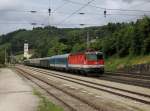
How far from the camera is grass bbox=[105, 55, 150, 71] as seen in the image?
190 feet

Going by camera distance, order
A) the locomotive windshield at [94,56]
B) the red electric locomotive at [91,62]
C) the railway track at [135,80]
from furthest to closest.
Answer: the locomotive windshield at [94,56] → the red electric locomotive at [91,62] → the railway track at [135,80]

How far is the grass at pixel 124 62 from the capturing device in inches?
2274

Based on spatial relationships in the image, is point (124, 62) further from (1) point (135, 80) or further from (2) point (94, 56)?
(1) point (135, 80)

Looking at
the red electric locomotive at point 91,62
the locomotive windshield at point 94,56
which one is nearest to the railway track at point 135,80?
the red electric locomotive at point 91,62

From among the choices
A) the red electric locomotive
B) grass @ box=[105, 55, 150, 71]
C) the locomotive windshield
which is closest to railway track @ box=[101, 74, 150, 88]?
the red electric locomotive

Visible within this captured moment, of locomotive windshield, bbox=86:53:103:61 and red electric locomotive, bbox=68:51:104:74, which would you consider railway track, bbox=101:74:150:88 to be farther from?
locomotive windshield, bbox=86:53:103:61

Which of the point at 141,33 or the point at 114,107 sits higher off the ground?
the point at 141,33

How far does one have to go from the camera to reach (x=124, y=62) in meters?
62.4

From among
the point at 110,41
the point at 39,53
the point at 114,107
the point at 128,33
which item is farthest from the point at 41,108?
the point at 39,53

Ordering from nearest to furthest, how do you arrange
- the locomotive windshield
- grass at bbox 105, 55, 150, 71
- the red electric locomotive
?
1. the red electric locomotive
2. the locomotive windshield
3. grass at bbox 105, 55, 150, 71

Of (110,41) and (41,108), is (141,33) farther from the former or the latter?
(41,108)

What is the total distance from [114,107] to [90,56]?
31.3 meters

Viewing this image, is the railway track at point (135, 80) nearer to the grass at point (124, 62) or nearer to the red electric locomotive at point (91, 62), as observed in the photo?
the red electric locomotive at point (91, 62)

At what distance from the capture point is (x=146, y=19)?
197 feet
